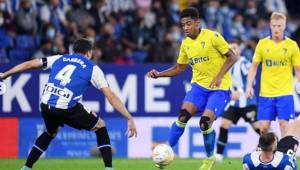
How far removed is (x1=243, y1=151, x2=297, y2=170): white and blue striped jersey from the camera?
10930 millimetres

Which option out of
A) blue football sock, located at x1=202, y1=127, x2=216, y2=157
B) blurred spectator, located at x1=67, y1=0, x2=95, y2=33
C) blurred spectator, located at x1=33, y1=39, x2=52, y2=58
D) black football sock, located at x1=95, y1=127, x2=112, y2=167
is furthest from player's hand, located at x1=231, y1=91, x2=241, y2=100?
black football sock, located at x1=95, y1=127, x2=112, y2=167

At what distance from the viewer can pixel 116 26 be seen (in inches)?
870

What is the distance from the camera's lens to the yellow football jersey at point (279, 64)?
47.6ft

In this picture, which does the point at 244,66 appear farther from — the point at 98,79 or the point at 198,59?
the point at 98,79

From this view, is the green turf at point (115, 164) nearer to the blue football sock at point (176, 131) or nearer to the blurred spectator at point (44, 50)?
the blue football sock at point (176, 131)

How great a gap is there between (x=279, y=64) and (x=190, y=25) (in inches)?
61.9

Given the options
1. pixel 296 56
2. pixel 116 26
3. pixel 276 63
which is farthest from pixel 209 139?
pixel 116 26

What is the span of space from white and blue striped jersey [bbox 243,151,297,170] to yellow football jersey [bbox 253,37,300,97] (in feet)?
11.8

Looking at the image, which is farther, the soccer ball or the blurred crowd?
the blurred crowd

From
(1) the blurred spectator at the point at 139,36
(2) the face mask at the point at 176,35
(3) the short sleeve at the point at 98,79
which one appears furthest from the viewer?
(2) the face mask at the point at 176,35

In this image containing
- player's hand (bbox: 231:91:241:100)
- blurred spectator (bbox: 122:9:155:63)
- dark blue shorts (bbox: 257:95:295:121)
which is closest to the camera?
dark blue shorts (bbox: 257:95:295:121)

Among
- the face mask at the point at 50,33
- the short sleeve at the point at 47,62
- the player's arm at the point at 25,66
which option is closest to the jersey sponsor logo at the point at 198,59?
the short sleeve at the point at 47,62

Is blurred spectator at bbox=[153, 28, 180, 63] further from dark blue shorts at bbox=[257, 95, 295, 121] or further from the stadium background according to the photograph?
dark blue shorts at bbox=[257, 95, 295, 121]

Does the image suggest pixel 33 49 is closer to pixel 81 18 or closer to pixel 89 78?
pixel 81 18
